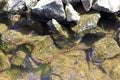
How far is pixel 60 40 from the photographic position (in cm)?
821

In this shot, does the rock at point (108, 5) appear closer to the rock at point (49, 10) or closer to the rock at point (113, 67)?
the rock at point (49, 10)

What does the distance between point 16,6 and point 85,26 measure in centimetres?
221

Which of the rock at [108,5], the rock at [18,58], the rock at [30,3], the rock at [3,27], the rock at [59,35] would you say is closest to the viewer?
the rock at [18,58]

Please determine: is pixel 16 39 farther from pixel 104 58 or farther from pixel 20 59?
pixel 104 58

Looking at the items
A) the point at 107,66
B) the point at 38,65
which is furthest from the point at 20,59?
the point at 107,66

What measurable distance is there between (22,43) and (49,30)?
827 mm

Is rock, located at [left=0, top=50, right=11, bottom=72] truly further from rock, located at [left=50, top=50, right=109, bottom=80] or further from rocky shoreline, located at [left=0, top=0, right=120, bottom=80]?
rock, located at [left=50, top=50, right=109, bottom=80]

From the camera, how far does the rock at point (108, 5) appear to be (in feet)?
27.1

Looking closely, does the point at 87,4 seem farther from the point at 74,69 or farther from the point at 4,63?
the point at 4,63

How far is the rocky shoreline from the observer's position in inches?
301

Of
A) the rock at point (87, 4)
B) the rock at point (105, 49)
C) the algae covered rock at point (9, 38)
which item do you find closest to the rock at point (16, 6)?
the algae covered rock at point (9, 38)

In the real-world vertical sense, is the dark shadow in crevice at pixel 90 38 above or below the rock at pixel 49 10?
below

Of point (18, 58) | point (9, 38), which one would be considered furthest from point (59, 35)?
point (9, 38)

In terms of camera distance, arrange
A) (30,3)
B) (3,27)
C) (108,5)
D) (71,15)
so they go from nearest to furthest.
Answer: (71,15)
(108,5)
(3,27)
(30,3)
